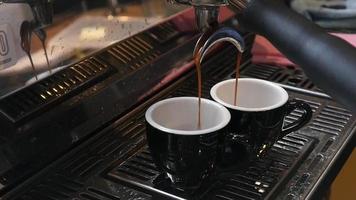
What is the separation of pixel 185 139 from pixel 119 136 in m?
0.15

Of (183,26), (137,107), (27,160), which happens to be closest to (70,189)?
(27,160)

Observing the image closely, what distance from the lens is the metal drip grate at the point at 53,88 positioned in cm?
47

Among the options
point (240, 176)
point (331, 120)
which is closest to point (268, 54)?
point (331, 120)

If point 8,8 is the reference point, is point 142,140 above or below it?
below

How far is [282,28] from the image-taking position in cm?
Answer: 43

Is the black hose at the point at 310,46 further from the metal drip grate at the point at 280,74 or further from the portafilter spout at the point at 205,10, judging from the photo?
the metal drip grate at the point at 280,74

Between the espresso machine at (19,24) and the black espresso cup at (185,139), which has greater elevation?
the espresso machine at (19,24)

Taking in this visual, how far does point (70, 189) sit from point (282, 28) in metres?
0.24

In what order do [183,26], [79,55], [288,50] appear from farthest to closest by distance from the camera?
[183,26]
[79,55]
[288,50]

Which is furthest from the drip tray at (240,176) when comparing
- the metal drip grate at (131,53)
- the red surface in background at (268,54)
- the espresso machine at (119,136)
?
the red surface in background at (268,54)

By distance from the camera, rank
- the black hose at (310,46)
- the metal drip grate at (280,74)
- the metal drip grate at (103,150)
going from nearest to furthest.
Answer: the black hose at (310,46), the metal drip grate at (103,150), the metal drip grate at (280,74)

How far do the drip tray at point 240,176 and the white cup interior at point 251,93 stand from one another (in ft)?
0.16

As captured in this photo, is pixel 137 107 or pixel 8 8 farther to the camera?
pixel 137 107

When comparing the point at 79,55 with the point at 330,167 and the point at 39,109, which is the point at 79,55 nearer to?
the point at 39,109
